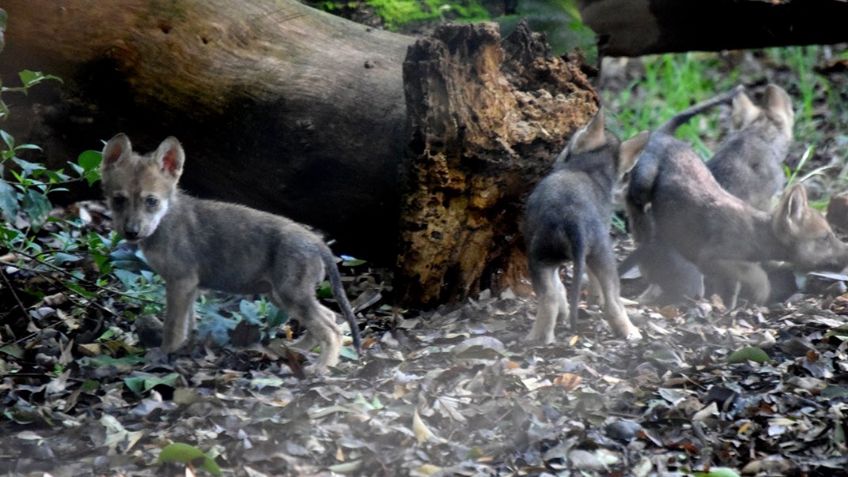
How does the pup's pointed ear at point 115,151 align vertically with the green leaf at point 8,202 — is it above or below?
above

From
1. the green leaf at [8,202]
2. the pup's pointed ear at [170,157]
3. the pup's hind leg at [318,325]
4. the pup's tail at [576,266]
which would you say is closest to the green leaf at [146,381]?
the pup's hind leg at [318,325]

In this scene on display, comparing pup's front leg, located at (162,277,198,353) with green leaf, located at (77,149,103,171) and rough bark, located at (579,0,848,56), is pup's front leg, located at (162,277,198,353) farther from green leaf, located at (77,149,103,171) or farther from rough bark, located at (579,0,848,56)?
rough bark, located at (579,0,848,56)

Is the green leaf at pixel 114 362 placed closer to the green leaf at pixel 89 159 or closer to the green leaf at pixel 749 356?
the green leaf at pixel 89 159

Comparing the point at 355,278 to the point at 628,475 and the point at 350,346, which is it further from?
the point at 628,475

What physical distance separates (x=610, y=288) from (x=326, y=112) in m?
2.04

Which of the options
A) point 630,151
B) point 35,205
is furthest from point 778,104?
point 35,205

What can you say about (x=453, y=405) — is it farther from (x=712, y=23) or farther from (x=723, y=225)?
(x=712, y=23)

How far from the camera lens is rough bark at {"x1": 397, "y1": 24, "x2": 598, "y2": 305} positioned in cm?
646

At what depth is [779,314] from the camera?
7047 mm

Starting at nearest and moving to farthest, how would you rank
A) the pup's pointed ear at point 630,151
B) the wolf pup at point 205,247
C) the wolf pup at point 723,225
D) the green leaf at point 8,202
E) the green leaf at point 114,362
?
the green leaf at point 8,202 → the green leaf at point 114,362 → the wolf pup at point 205,247 → the pup's pointed ear at point 630,151 → the wolf pup at point 723,225

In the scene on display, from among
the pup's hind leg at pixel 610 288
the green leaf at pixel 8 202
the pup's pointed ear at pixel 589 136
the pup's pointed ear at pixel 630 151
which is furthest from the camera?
the pup's pointed ear at pixel 630 151

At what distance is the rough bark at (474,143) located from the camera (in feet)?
21.2

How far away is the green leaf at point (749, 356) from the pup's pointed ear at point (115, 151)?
3.45 m

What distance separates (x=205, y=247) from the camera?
619 centimetres
